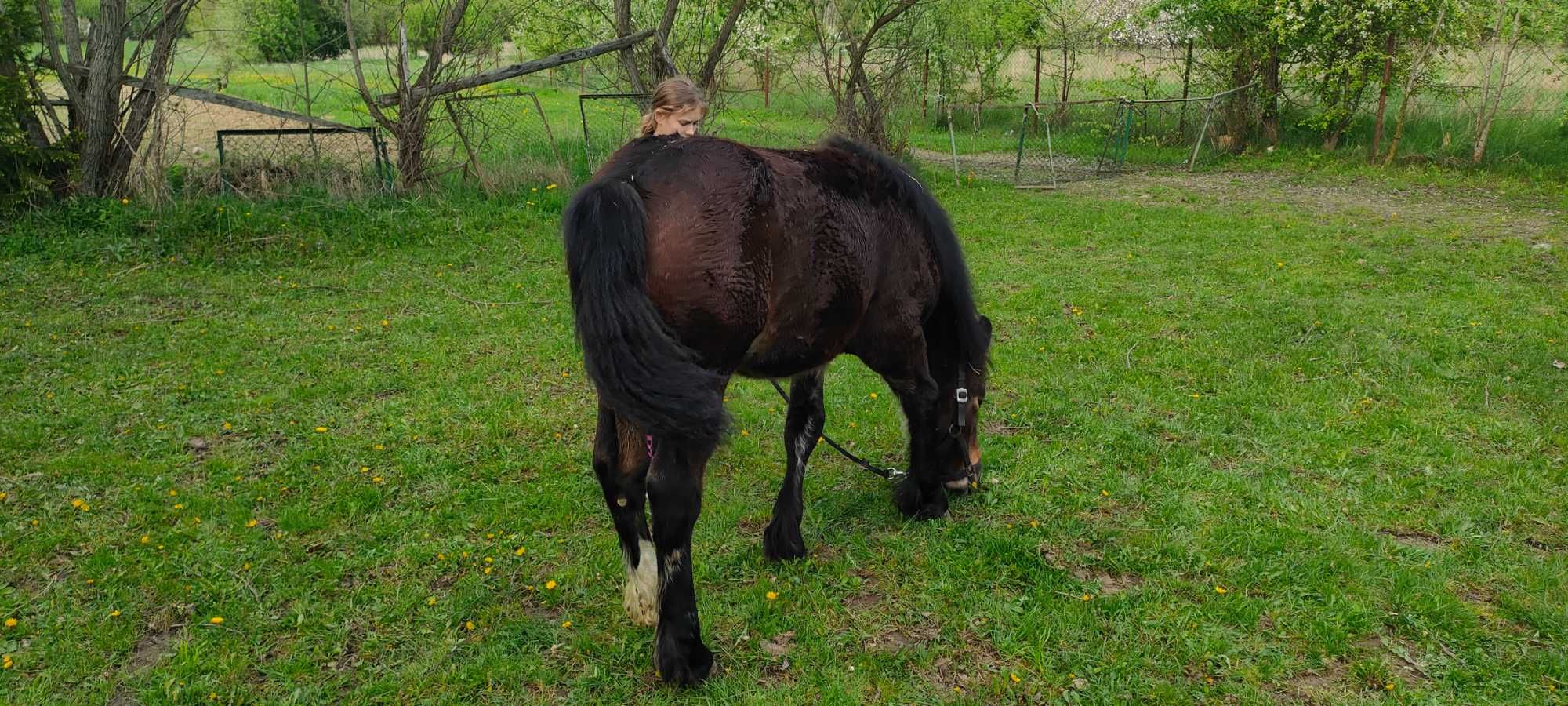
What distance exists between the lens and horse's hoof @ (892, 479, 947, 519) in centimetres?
421

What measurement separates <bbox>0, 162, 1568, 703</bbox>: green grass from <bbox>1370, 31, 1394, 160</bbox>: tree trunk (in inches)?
278

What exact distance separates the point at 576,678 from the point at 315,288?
19.1 ft

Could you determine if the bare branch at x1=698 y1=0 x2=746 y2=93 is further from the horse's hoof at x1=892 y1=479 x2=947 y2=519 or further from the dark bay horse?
the horse's hoof at x1=892 y1=479 x2=947 y2=519

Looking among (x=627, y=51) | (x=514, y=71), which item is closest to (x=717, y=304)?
(x=514, y=71)

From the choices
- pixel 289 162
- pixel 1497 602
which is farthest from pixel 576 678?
pixel 289 162

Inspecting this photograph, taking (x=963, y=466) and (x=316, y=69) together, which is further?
(x=316, y=69)

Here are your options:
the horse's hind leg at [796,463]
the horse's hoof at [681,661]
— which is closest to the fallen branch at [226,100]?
the horse's hind leg at [796,463]

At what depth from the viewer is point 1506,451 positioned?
4777mm

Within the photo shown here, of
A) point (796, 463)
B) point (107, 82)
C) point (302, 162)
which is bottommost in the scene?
point (796, 463)

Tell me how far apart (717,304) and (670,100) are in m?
1.01

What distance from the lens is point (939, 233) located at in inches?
155

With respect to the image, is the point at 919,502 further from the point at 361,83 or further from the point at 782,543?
the point at 361,83

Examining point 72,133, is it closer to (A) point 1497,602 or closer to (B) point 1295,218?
(A) point 1497,602

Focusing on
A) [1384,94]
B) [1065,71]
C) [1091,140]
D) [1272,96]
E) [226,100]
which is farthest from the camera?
A: [1065,71]
